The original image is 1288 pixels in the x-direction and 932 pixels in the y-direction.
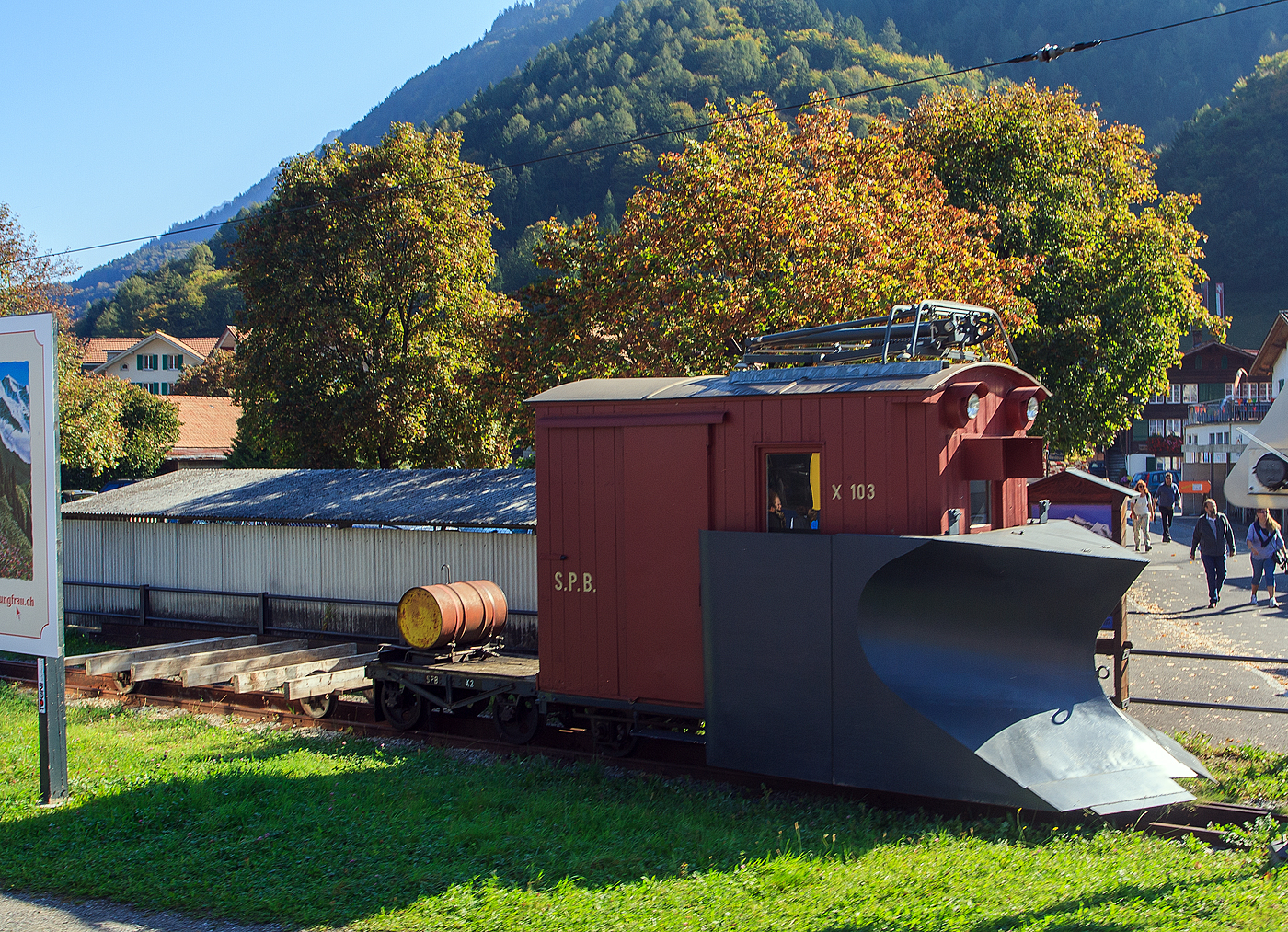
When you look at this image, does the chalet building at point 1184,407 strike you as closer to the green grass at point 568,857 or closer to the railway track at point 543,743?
the railway track at point 543,743

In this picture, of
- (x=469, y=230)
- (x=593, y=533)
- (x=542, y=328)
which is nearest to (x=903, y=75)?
(x=469, y=230)

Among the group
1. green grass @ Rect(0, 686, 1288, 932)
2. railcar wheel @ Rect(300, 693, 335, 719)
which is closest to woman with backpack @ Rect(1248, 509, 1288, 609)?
green grass @ Rect(0, 686, 1288, 932)

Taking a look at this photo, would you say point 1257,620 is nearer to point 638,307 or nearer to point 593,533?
point 638,307

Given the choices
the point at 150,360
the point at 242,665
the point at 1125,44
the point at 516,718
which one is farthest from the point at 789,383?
the point at 1125,44

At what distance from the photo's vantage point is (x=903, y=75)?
95.2m

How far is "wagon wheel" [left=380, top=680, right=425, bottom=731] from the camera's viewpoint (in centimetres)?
1209

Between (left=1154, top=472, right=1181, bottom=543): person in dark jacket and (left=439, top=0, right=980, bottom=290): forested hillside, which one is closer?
(left=1154, top=472, right=1181, bottom=543): person in dark jacket

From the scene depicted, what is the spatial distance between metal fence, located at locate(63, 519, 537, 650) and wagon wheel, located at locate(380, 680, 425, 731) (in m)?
3.54

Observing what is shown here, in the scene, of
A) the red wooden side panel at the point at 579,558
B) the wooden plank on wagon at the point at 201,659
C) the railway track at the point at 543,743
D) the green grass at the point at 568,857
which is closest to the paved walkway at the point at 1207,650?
the green grass at the point at 568,857

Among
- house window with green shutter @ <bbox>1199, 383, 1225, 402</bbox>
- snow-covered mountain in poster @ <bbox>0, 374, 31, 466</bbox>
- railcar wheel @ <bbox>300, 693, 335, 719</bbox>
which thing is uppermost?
house window with green shutter @ <bbox>1199, 383, 1225, 402</bbox>

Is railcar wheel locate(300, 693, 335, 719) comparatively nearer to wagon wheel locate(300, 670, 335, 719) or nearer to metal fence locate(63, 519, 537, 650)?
wagon wheel locate(300, 670, 335, 719)

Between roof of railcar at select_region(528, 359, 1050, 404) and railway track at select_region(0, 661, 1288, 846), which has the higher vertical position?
roof of railcar at select_region(528, 359, 1050, 404)

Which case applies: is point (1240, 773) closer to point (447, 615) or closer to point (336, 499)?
point (447, 615)

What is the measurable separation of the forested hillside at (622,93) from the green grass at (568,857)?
7830 cm
